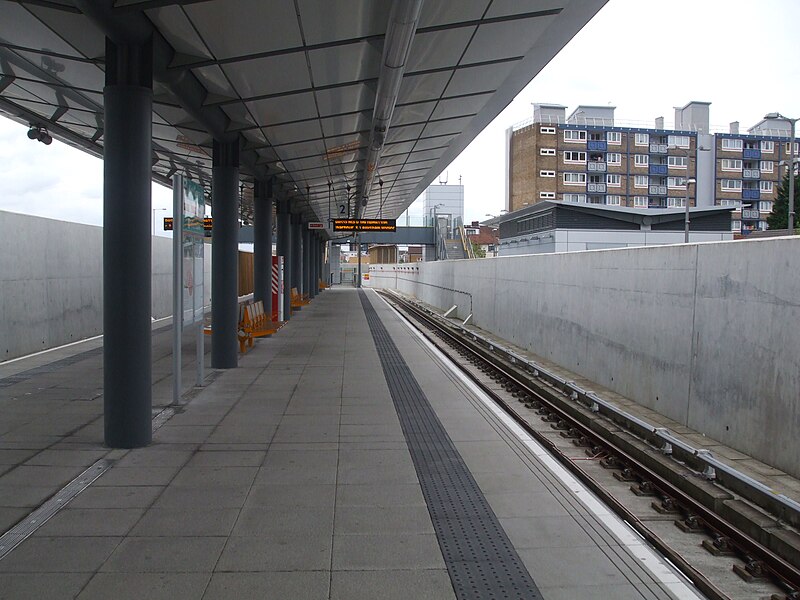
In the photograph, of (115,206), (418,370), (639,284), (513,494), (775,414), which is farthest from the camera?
(418,370)

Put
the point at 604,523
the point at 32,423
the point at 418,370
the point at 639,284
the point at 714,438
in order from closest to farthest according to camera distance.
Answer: the point at 604,523 → the point at 714,438 → the point at 32,423 → the point at 639,284 → the point at 418,370

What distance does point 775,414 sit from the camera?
245 inches

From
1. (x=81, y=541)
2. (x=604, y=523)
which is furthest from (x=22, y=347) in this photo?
(x=604, y=523)

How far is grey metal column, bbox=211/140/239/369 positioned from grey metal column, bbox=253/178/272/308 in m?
5.09

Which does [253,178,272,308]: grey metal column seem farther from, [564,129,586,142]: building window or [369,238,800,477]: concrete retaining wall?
[564,129,586,142]: building window

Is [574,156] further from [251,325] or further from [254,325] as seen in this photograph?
[251,325]

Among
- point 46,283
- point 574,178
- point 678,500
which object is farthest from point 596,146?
point 678,500

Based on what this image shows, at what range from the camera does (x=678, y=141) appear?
69812mm

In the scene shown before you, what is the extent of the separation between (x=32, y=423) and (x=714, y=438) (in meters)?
7.22

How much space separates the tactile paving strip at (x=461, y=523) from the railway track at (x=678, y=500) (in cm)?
101

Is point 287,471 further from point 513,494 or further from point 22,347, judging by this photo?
point 22,347

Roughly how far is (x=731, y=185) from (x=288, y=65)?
70872mm

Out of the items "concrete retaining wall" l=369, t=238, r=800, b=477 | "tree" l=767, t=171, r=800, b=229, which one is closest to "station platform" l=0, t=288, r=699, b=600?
"concrete retaining wall" l=369, t=238, r=800, b=477

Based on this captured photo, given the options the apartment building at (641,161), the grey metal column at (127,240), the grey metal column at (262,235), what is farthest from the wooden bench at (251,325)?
the apartment building at (641,161)
